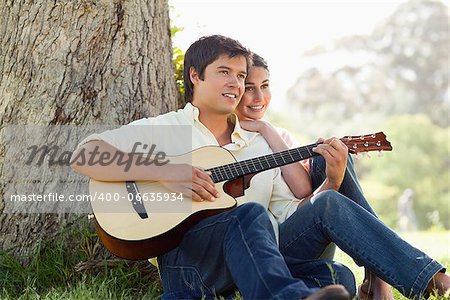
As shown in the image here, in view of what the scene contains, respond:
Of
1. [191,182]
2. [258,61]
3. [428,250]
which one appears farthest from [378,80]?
[191,182]

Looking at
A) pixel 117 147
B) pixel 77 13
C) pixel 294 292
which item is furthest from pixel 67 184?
pixel 294 292

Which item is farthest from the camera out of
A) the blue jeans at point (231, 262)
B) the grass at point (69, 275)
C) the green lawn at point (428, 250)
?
the green lawn at point (428, 250)

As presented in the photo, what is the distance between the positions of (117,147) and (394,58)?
26.4 meters

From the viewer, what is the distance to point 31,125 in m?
3.59

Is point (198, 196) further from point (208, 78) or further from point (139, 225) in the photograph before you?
point (208, 78)

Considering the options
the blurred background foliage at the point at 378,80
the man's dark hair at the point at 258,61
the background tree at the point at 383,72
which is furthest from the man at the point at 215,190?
the background tree at the point at 383,72

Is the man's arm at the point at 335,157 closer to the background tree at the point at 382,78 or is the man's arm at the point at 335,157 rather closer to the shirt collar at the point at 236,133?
the shirt collar at the point at 236,133

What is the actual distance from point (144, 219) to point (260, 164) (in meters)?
0.56

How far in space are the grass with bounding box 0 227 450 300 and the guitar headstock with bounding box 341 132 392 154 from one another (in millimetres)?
696

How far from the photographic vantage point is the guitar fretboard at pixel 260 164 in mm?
3133

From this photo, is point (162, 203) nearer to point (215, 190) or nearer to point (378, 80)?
point (215, 190)

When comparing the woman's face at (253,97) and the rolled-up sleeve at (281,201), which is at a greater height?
the woman's face at (253,97)
